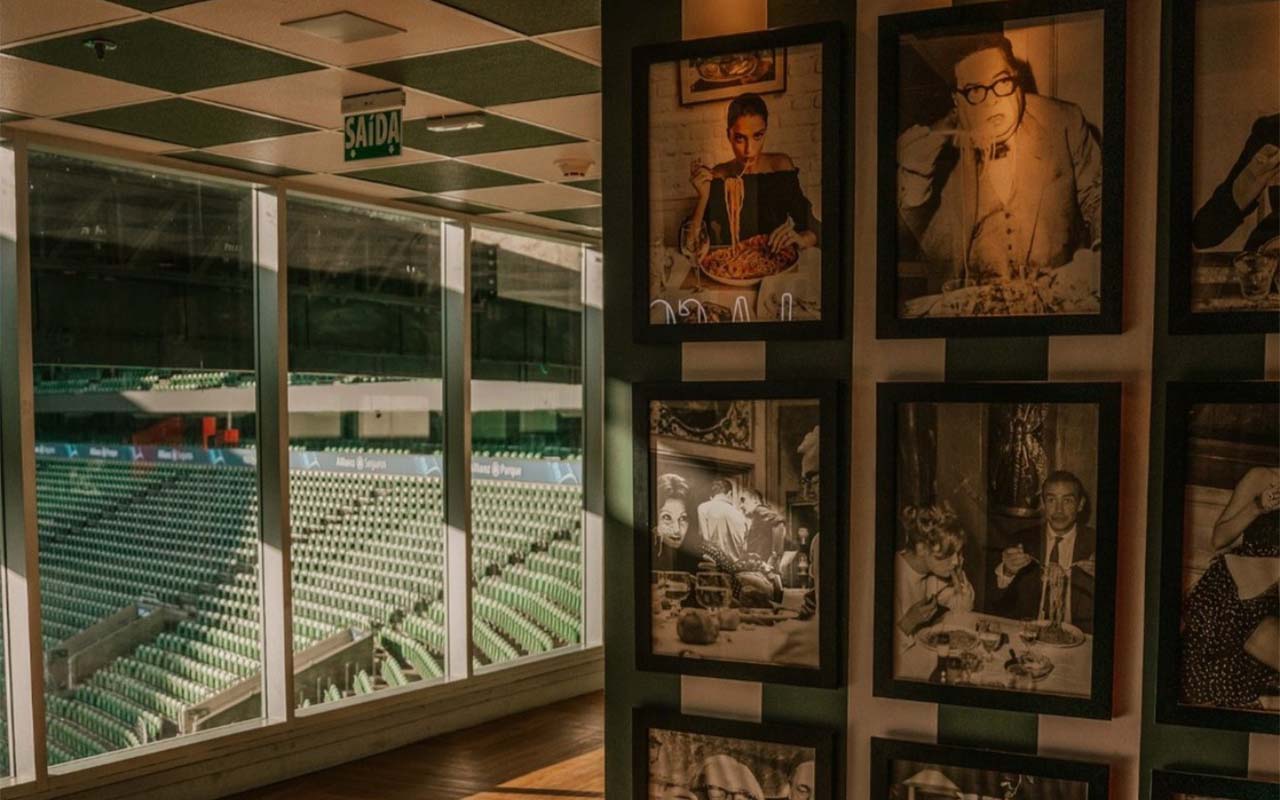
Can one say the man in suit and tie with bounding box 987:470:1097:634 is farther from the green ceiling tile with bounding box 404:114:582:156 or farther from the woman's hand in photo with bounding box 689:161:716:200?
the green ceiling tile with bounding box 404:114:582:156

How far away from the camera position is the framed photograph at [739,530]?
2.63m

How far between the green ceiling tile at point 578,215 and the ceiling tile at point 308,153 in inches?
68.8

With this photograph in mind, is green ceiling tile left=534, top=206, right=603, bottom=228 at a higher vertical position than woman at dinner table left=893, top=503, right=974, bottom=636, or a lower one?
higher

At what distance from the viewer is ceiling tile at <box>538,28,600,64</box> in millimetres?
3717

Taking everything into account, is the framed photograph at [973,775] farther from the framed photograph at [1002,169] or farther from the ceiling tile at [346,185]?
the ceiling tile at [346,185]

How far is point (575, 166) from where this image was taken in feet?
18.7

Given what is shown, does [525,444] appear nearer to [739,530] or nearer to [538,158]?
[538,158]

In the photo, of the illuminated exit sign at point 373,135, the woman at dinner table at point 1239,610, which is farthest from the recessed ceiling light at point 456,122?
the woman at dinner table at point 1239,610

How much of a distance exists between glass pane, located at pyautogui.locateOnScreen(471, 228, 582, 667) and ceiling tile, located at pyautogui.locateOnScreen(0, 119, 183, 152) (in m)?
2.58

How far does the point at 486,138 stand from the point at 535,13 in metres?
1.64

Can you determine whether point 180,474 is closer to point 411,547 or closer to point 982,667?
point 411,547

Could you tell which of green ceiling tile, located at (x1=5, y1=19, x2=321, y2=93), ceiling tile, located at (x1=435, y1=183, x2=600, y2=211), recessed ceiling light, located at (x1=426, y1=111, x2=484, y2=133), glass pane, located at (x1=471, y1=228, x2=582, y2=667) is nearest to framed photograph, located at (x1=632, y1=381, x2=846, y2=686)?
green ceiling tile, located at (x1=5, y1=19, x2=321, y2=93)

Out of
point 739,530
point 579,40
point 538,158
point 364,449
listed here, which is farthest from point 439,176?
point 739,530

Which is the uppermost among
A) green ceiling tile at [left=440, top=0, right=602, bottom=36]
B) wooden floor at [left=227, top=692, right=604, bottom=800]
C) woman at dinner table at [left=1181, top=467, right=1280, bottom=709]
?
green ceiling tile at [left=440, top=0, right=602, bottom=36]
